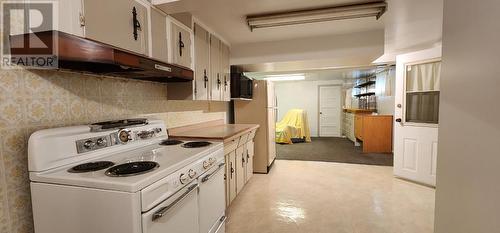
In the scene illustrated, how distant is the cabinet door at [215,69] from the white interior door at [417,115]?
111 inches

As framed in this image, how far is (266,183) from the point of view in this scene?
3.27m

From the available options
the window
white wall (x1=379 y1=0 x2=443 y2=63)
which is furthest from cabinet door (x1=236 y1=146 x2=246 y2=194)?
the window

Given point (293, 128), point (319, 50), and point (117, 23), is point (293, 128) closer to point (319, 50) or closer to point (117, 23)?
point (319, 50)

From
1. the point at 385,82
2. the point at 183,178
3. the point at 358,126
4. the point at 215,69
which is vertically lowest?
the point at 358,126

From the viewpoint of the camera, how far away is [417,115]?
10.5ft

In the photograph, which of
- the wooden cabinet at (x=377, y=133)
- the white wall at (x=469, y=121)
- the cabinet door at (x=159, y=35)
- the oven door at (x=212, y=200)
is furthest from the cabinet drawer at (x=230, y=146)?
the wooden cabinet at (x=377, y=133)

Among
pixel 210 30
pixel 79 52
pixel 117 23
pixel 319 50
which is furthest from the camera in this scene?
pixel 319 50

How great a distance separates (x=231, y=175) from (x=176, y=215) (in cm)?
136

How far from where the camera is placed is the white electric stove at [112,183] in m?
0.93

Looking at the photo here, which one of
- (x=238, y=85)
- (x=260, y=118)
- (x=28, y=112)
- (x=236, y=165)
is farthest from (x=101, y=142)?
(x=260, y=118)

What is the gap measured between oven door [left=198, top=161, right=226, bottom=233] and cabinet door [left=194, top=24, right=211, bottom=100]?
924 mm

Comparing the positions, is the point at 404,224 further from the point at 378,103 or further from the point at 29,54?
the point at 378,103

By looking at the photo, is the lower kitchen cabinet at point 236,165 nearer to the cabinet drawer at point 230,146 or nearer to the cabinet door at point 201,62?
the cabinet drawer at point 230,146

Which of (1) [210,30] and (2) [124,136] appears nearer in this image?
(2) [124,136]
